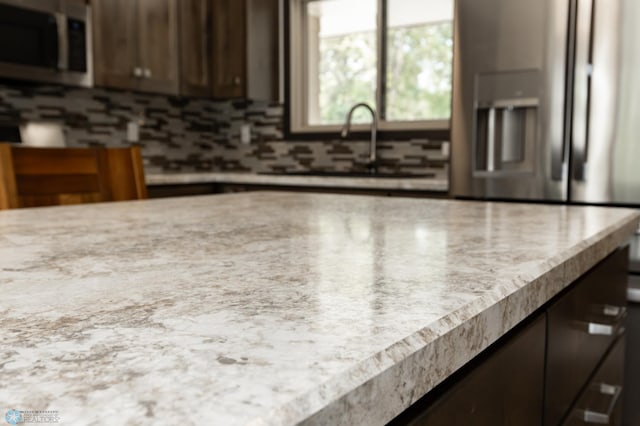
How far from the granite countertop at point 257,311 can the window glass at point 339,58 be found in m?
2.89

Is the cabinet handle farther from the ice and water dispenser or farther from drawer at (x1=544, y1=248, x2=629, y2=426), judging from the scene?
the ice and water dispenser

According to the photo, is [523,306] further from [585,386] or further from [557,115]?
[557,115]

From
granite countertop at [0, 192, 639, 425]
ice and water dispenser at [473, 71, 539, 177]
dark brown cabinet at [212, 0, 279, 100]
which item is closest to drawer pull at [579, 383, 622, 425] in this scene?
granite countertop at [0, 192, 639, 425]

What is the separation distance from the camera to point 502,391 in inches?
23.0

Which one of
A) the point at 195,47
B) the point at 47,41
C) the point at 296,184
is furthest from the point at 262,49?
the point at 47,41

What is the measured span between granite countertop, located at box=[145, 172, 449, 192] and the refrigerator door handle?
0.58 m

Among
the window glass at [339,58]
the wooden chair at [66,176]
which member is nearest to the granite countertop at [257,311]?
the wooden chair at [66,176]

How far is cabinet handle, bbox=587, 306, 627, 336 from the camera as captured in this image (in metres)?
0.94

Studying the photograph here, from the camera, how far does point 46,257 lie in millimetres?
661

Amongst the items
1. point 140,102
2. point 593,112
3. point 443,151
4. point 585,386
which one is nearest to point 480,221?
point 585,386

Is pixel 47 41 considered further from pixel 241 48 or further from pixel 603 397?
pixel 603 397

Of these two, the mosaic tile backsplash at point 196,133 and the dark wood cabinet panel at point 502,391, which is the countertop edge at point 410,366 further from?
the mosaic tile backsplash at point 196,133

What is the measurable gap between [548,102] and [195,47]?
220 centimetres

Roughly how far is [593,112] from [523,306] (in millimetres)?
1927
